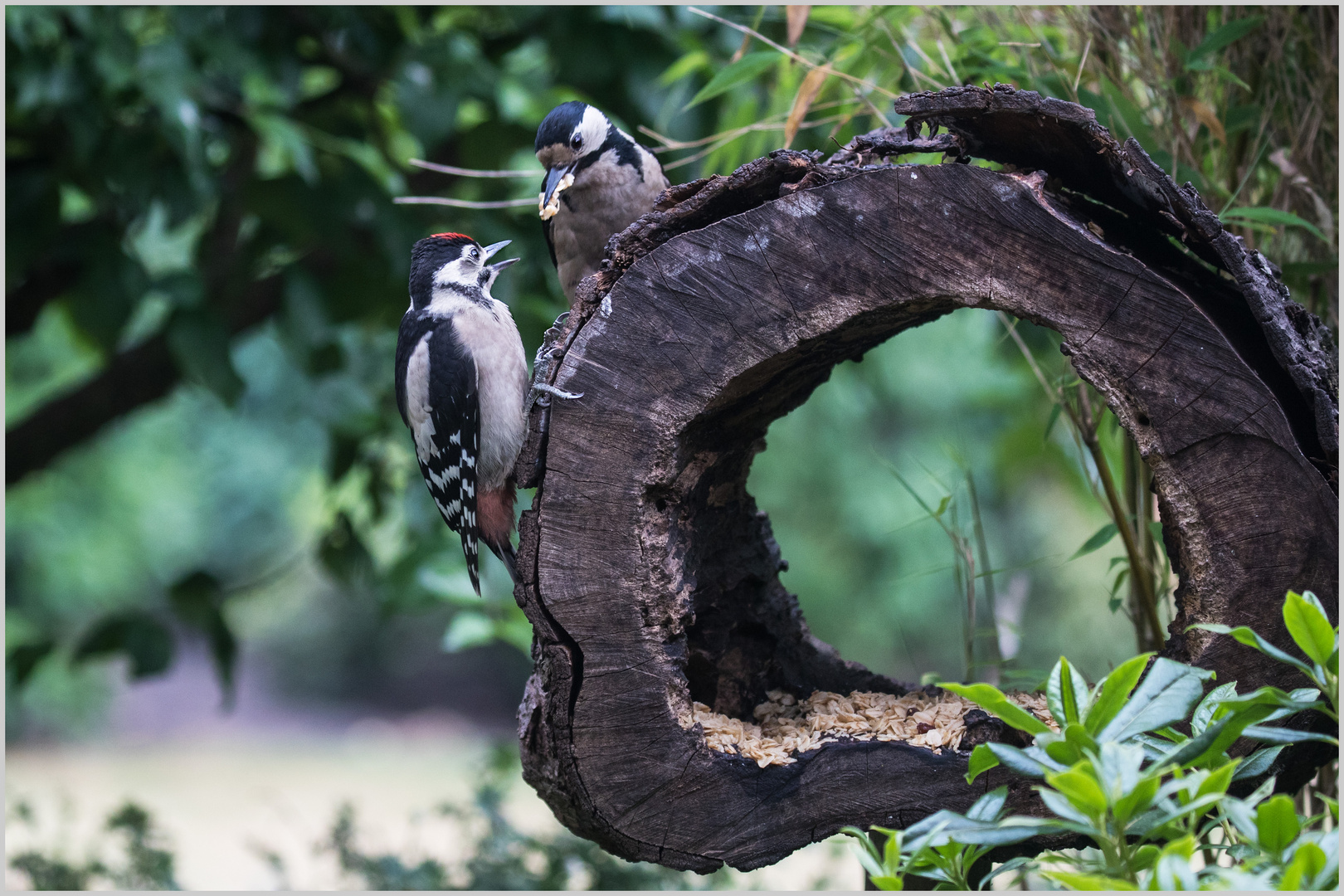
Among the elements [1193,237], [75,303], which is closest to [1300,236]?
[1193,237]

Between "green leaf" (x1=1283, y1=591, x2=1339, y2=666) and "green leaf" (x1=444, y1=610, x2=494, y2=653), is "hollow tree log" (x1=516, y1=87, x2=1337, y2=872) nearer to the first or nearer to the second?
"green leaf" (x1=1283, y1=591, x2=1339, y2=666)

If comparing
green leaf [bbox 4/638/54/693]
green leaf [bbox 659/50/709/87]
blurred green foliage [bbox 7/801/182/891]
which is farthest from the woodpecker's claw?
blurred green foliage [bbox 7/801/182/891]

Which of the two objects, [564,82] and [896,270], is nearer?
[896,270]

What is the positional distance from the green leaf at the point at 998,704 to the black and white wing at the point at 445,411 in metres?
1.05

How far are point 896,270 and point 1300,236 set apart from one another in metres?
1.02

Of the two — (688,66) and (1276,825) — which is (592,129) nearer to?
(688,66)

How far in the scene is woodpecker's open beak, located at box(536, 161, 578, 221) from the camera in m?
1.78

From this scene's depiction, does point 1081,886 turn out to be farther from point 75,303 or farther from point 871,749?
point 75,303

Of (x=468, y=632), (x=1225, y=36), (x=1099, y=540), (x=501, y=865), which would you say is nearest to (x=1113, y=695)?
(x=1099, y=540)

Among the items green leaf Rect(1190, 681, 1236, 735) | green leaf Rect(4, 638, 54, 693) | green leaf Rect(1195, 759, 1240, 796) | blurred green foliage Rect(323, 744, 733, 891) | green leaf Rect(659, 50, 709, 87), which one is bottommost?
blurred green foliage Rect(323, 744, 733, 891)

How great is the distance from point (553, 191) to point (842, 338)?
2.07 ft

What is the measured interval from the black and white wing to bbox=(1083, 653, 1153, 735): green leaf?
3.70ft

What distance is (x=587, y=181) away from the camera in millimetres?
1983

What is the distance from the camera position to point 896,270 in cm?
135
